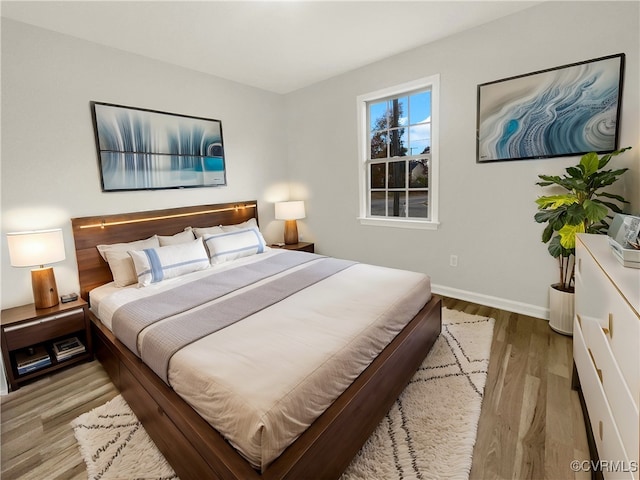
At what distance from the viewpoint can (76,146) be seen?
2658 mm

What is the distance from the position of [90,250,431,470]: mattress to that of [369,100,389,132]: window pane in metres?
2.21

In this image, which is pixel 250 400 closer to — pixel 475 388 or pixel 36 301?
pixel 475 388

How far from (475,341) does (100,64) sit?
13.0 ft

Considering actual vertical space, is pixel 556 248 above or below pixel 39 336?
above

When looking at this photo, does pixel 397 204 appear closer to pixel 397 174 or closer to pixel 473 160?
pixel 397 174

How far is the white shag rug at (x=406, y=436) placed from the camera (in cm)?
148

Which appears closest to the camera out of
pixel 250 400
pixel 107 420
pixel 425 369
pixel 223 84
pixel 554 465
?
pixel 250 400

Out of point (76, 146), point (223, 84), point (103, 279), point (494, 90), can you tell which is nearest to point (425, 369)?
point (494, 90)

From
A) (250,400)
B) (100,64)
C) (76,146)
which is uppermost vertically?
(100,64)

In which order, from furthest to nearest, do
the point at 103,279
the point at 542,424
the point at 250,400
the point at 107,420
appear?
the point at 103,279
the point at 107,420
the point at 542,424
the point at 250,400

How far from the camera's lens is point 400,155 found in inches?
144

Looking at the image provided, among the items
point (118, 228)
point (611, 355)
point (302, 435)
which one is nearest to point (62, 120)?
point (118, 228)

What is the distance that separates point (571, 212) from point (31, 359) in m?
4.08

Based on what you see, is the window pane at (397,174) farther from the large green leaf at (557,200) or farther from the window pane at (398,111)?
the large green leaf at (557,200)
